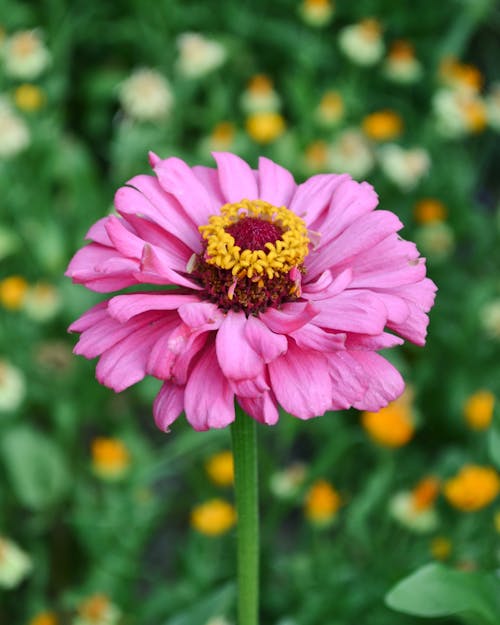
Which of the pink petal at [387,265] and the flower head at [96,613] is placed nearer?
the pink petal at [387,265]

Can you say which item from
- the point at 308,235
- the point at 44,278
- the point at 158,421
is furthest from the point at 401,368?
the point at 158,421

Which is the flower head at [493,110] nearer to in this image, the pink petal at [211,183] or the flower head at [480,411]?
the flower head at [480,411]

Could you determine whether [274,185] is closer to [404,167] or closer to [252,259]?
[252,259]

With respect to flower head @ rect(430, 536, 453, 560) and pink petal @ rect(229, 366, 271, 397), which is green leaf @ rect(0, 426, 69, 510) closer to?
flower head @ rect(430, 536, 453, 560)

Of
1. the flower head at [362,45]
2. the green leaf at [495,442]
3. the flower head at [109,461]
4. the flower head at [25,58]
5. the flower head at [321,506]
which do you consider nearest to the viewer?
the green leaf at [495,442]

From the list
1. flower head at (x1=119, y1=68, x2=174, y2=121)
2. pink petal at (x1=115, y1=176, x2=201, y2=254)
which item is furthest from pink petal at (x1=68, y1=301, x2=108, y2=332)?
flower head at (x1=119, y1=68, x2=174, y2=121)

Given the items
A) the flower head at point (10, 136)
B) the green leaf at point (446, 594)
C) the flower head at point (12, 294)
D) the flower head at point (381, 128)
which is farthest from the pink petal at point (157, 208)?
the flower head at point (381, 128)

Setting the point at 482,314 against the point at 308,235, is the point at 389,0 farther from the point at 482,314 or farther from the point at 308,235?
the point at 308,235
